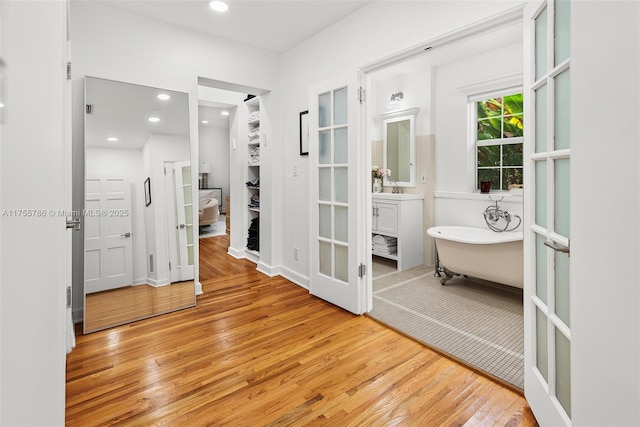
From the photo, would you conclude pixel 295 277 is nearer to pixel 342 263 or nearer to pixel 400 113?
pixel 342 263

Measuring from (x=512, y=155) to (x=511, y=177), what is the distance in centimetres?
26

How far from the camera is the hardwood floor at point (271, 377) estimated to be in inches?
61.6

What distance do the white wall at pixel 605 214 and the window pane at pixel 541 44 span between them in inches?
20.7

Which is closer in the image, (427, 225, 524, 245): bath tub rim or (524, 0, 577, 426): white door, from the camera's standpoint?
(524, 0, 577, 426): white door

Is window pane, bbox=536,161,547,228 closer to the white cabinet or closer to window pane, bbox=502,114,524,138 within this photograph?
the white cabinet

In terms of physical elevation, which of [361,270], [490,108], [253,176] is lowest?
[361,270]

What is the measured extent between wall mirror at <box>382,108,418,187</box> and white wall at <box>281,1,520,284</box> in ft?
5.54

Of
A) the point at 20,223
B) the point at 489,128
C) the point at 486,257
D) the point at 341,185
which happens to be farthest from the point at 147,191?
the point at 489,128

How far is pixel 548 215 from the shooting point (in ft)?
4.35

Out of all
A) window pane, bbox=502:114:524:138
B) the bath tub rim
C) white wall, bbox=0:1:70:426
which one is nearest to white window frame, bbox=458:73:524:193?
window pane, bbox=502:114:524:138

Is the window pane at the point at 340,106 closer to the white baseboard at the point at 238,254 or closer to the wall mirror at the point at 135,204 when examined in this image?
the wall mirror at the point at 135,204

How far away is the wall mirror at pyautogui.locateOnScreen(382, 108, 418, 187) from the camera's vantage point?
443 centimetres

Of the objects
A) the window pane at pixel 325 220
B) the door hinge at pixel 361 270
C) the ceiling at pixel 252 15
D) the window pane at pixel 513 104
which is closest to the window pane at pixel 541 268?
the door hinge at pixel 361 270

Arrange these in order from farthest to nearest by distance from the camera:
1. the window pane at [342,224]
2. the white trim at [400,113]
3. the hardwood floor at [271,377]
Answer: the white trim at [400,113] < the window pane at [342,224] < the hardwood floor at [271,377]
